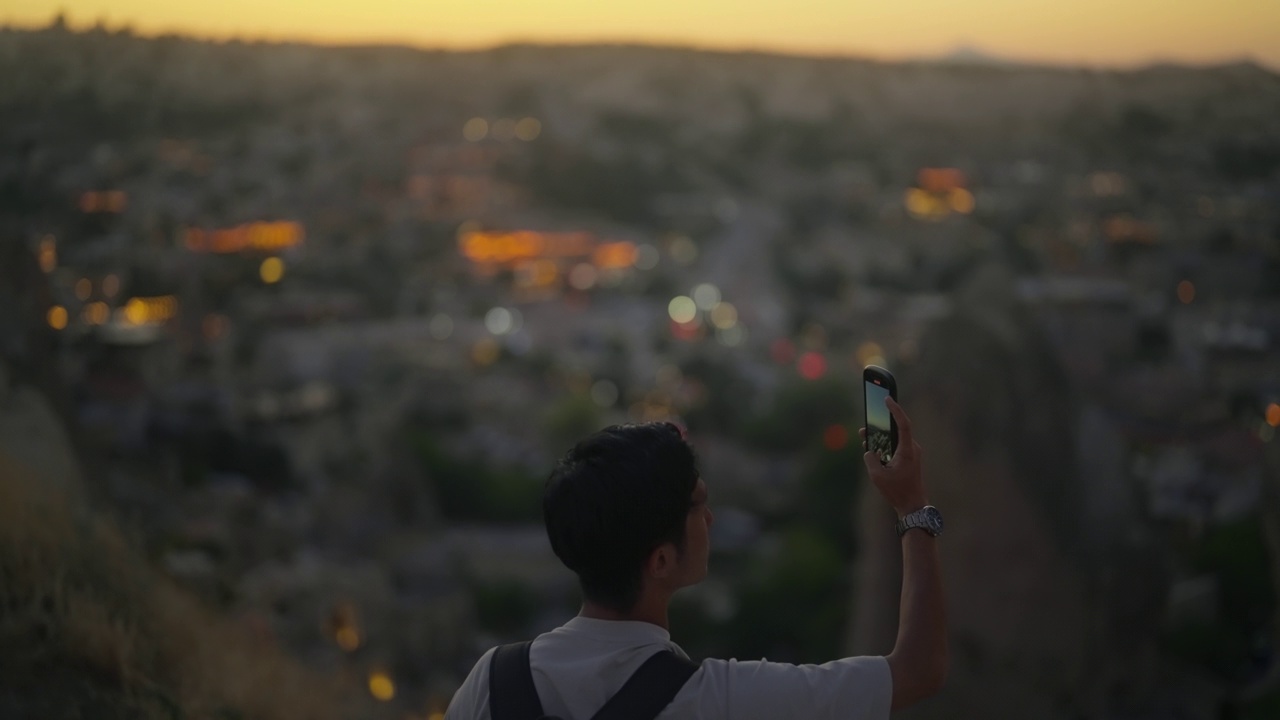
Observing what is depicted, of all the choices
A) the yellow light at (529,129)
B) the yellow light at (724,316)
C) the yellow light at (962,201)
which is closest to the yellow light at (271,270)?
the yellow light at (724,316)

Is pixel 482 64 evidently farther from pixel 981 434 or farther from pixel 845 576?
pixel 981 434

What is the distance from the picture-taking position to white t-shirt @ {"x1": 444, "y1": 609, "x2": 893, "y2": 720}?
1.05 meters

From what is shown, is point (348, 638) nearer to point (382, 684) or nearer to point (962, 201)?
point (382, 684)

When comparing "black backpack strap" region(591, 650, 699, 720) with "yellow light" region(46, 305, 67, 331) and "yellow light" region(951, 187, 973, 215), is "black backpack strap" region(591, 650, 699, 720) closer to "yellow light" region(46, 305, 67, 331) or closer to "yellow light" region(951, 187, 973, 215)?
"yellow light" region(46, 305, 67, 331)

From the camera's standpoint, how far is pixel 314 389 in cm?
2100

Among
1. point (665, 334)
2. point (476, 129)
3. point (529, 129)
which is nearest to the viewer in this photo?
point (665, 334)

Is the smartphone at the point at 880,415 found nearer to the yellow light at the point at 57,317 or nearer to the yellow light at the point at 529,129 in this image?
the yellow light at the point at 57,317

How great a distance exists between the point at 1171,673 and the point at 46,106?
1190 cm

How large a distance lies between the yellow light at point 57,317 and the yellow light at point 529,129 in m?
26.5

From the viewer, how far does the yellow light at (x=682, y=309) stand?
3316cm

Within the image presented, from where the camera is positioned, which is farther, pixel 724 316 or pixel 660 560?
pixel 724 316

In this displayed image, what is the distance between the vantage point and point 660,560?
113 centimetres

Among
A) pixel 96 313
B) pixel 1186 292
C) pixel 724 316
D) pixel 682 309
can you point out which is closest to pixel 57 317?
pixel 96 313

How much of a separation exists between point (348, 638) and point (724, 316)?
25230 mm
